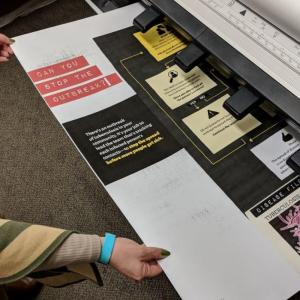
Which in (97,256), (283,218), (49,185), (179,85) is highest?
(49,185)

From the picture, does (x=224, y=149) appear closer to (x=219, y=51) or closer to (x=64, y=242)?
(x=219, y=51)

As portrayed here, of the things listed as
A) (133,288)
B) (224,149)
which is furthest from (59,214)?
(224,149)

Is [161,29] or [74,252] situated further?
[161,29]

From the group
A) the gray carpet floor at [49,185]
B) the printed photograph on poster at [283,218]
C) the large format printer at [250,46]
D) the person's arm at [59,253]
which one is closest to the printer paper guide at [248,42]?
the large format printer at [250,46]

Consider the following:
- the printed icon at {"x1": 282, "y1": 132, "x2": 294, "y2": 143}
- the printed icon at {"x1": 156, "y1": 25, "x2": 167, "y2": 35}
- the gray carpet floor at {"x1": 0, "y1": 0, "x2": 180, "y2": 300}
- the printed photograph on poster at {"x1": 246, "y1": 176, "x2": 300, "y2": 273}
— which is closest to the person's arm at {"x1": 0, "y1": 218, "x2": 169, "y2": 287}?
the printed photograph on poster at {"x1": 246, "y1": 176, "x2": 300, "y2": 273}

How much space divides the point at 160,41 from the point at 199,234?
0.33m

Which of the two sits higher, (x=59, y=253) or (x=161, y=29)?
(x=161, y=29)

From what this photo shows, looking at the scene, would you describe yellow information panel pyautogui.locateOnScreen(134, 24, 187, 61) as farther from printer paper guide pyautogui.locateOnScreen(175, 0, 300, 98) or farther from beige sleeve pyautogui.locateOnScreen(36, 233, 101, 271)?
beige sleeve pyautogui.locateOnScreen(36, 233, 101, 271)

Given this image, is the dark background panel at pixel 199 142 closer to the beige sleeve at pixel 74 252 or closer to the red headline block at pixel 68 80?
the red headline block at pixel 68 80

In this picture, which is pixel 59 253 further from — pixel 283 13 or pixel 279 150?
pixel 283 13

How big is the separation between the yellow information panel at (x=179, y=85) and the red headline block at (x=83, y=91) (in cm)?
6

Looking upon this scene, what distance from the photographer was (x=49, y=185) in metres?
1.21

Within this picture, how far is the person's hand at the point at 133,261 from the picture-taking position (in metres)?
0.56

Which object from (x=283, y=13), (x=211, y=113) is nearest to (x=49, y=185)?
(x=211, y=113)
